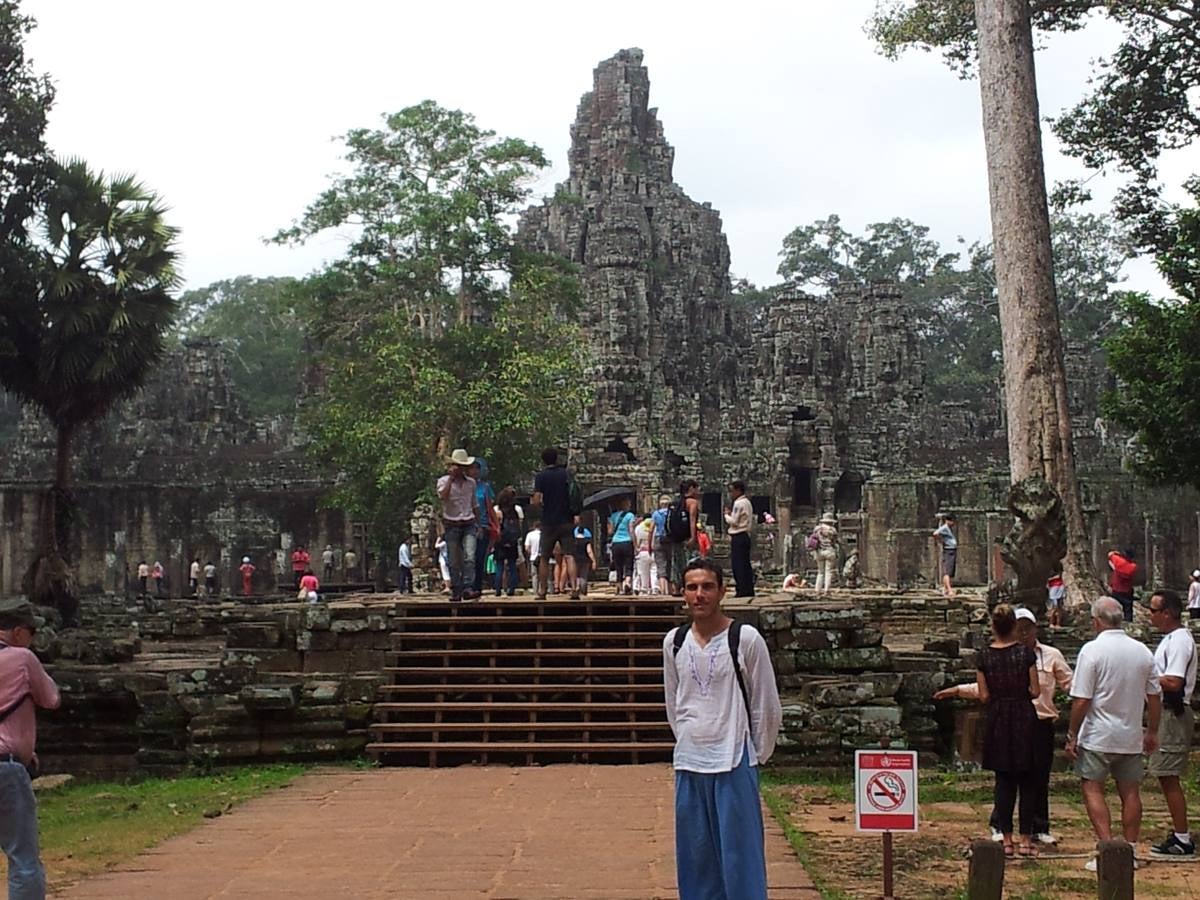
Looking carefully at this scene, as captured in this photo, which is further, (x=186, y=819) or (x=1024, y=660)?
(x=186, y=819)

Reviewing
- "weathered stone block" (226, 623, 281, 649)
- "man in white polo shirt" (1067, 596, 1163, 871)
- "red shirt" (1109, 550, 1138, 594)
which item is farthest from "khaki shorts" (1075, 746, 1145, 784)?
"red shirt" (1109, 550, 1138, 594)

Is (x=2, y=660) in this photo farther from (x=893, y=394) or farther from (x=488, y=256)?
(x=893, y=394)

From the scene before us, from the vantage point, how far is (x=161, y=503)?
3853 cm

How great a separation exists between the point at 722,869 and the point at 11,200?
20.9m

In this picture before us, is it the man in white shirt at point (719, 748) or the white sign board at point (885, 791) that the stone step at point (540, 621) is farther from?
the man in white shirt at point (719, 748)

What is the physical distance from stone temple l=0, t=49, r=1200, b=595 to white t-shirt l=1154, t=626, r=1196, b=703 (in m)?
22.3

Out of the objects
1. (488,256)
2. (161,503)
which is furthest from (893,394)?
(161,503)

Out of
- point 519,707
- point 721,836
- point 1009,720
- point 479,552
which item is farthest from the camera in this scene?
point 479,552

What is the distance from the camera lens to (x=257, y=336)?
6550 cm

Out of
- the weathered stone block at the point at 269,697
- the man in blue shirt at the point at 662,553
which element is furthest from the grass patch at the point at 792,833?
the man in blue shirt at the point at 662,553

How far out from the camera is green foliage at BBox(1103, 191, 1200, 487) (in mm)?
19953

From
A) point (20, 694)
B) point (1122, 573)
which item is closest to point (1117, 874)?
point (20, 694)

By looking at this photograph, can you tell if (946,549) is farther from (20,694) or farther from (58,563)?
(20,694)

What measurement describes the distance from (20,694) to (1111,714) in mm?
4877
